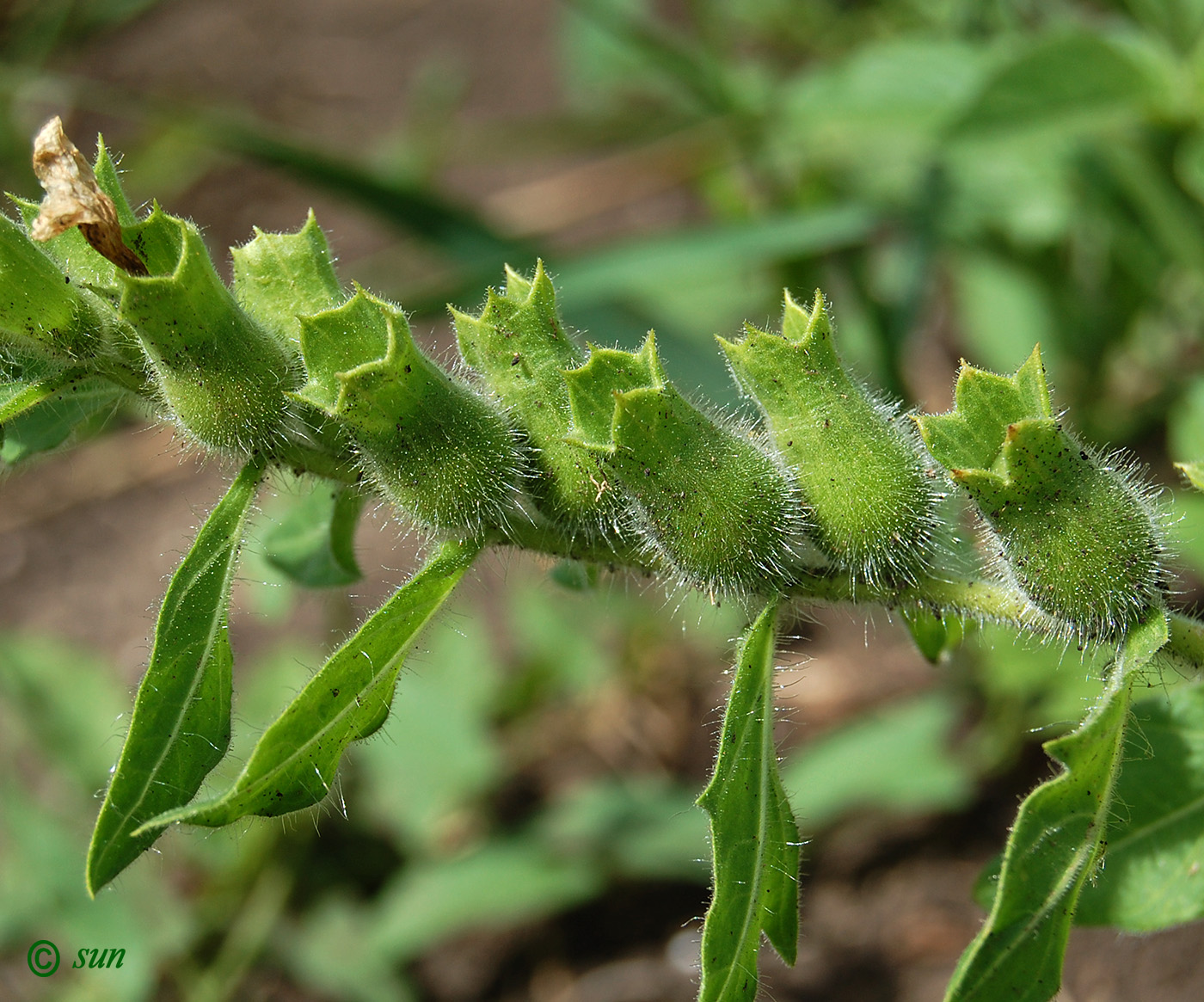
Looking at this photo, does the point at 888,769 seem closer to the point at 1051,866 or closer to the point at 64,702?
the point at 1051,866

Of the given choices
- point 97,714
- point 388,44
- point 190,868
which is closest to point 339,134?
point 388,44

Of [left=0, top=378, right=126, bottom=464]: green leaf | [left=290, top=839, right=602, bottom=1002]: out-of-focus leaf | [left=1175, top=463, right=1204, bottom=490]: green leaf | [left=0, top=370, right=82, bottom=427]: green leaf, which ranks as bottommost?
[left=290, top=839, right=602, bottom=1002]: out-of-focus leaf

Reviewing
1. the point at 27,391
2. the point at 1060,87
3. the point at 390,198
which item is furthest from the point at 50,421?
the point at 1060,87

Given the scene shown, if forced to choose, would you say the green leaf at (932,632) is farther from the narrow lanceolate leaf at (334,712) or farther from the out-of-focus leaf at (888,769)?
the out-of-focus leaf at (888,769)

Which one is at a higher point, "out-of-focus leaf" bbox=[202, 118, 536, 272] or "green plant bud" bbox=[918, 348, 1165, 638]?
"green plant bud" bbox=[918, 348, 1165, 638]

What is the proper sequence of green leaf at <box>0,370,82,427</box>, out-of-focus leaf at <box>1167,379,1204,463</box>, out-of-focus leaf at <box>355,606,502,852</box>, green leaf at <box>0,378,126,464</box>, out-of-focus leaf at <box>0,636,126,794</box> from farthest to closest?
out-of-focus leaf at <box>0,636,126,794</box> → out-of-focus leaf at <box>355,606,502,852</box> → out-of-focus leaf at <box>1167,379,1204,463</box> → green leaf at <box>0,378,126,464</box> → green leaf at <box>0,370,82,427</box>

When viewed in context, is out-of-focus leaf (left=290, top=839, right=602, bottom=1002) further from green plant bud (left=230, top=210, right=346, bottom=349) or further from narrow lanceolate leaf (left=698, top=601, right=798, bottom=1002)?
green plant bud (left=230, top=210, right=346, bottom=349)

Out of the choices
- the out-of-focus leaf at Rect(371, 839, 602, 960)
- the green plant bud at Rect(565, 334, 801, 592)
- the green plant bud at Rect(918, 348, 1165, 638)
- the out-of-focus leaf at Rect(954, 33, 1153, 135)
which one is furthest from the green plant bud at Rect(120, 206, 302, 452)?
the out-of-focus leaf at Rect(371, 839, 602, 960)
